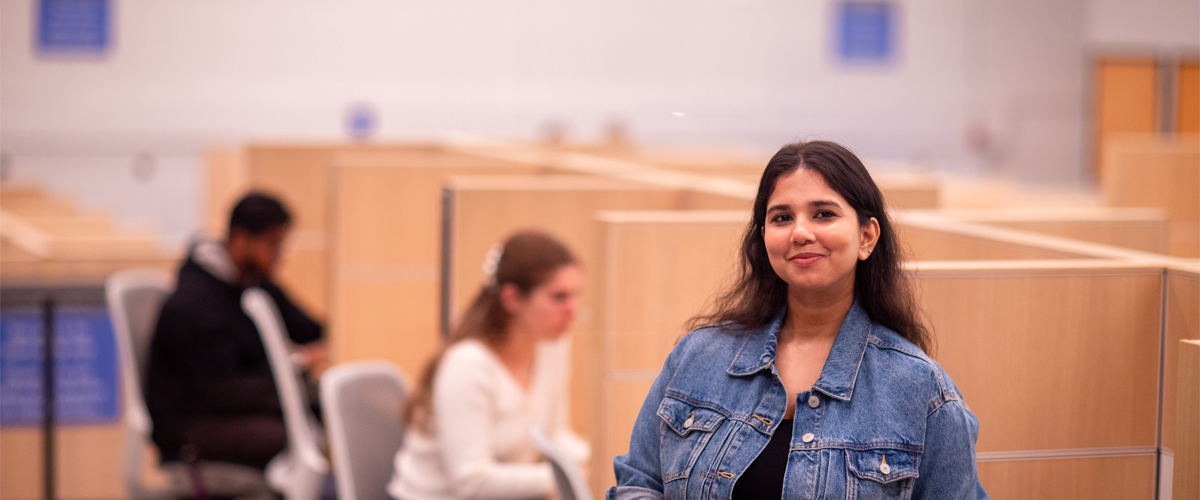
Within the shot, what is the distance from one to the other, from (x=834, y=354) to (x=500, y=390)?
1190mm

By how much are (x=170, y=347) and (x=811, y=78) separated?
616 cm

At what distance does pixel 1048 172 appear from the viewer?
8.54 m

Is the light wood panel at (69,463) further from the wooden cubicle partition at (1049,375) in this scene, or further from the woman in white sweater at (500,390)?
the wooden cubicle partition at (1049,375)

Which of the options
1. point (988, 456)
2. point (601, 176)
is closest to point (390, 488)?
point (601, 176)

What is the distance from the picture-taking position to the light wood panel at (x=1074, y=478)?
125 centimetres

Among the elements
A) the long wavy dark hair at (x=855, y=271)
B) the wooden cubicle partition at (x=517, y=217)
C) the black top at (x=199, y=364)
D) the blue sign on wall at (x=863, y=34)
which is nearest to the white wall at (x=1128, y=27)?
the blue sign on wall at (x=863, y=34)

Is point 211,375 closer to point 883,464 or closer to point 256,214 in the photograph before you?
point 256,214

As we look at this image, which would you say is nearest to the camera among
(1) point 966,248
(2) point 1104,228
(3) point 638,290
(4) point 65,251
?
(1) point 966,248

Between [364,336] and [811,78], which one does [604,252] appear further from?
[811,78]

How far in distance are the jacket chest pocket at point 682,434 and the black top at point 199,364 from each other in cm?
231

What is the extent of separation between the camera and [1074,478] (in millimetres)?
1285

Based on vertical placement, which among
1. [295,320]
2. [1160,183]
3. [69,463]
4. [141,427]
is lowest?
[69,463]

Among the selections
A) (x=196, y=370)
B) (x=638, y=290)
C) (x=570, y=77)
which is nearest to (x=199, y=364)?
(x=196, y=370)

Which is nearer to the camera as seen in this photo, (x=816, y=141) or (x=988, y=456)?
(x=816, y=141)
